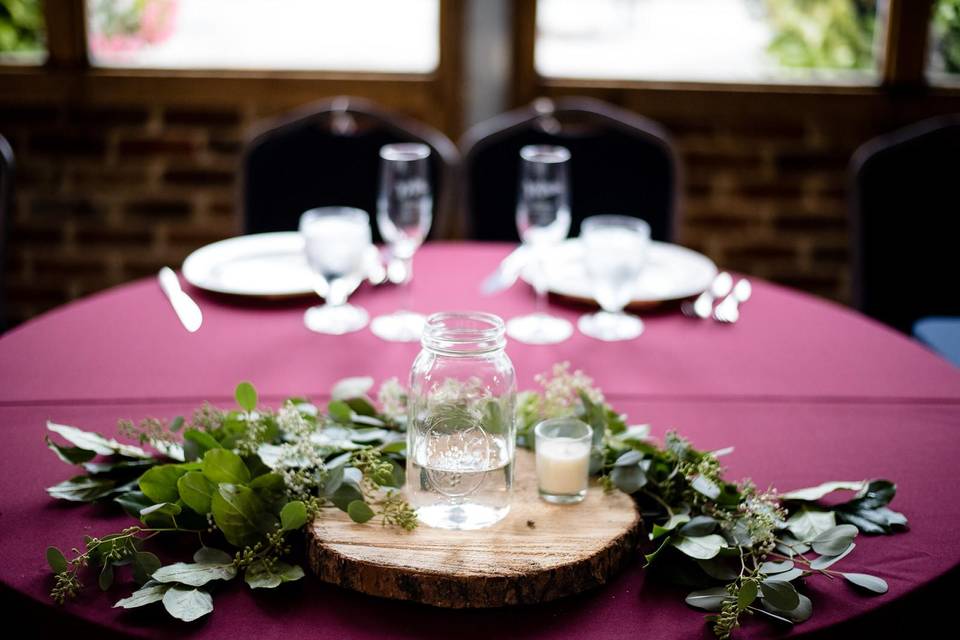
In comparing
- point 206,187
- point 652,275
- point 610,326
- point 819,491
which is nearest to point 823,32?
point 652,275

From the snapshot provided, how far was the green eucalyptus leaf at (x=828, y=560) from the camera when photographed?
2.92 feet

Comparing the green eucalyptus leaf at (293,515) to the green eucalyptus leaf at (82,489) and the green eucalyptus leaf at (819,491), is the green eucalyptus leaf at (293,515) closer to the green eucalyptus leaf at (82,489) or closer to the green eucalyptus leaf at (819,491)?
the green eucalyptus leaf at (82,489)

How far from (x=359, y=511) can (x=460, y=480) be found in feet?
0.30

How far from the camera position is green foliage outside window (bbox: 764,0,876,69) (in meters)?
3.12

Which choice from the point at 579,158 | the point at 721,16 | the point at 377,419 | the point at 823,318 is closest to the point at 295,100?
Answer: the point at 579,158

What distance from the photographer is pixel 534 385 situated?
1.31 m

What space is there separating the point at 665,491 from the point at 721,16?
8.26 ft

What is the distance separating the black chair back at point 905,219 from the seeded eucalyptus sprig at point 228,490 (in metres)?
1.52

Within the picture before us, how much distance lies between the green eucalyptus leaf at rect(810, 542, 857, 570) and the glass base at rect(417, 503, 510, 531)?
0.87ft

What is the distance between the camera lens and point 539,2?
3.09 meters

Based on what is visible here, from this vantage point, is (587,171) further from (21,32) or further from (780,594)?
(21,32)

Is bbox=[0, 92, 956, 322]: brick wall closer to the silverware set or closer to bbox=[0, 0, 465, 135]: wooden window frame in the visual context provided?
bbox=[0, 0, 465, 135]: wooden window frame

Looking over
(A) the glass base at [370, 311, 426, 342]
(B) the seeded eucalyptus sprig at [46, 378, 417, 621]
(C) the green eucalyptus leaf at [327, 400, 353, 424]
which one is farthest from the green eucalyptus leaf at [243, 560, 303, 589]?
(A) the glass base at [370, 311, 426, 342]

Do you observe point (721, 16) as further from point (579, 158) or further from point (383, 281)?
point (383, 281)
